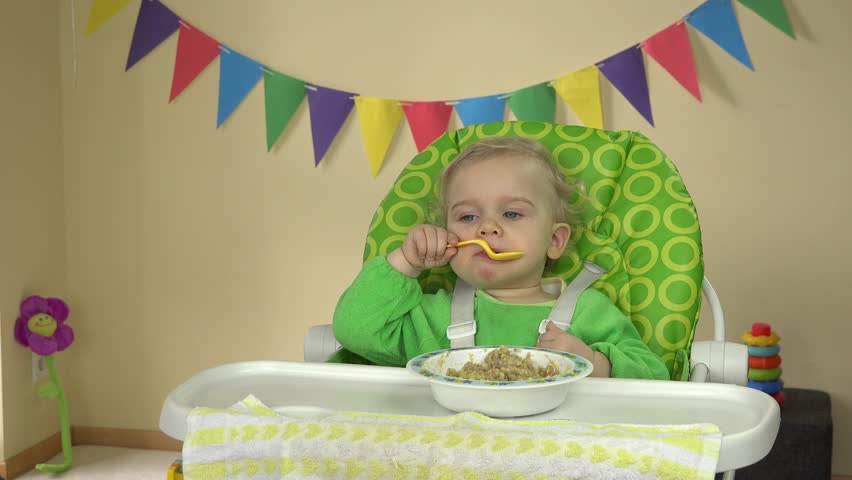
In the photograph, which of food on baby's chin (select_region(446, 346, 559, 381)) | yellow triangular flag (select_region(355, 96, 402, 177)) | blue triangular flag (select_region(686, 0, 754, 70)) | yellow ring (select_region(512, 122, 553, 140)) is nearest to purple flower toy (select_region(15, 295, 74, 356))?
yellow triangular flag (select_region(355, 96, 402, 177))

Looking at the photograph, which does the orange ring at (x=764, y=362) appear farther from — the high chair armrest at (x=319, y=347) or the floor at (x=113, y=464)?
the floor at (x=113, y=464)

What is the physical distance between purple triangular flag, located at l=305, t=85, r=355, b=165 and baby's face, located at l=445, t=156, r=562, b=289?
1.23 metres

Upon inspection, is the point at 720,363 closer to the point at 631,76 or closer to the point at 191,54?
the point at 631,76

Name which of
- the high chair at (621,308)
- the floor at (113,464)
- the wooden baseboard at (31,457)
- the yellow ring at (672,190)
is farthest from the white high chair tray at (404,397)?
the wooden baseboard at (31,457)

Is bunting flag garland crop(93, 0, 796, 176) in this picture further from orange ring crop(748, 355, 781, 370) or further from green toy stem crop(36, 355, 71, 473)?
green toy stem crop(36, 355, 71, 473)

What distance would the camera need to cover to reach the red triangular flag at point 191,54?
280 cm

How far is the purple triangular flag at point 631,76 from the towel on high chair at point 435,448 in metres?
1.73

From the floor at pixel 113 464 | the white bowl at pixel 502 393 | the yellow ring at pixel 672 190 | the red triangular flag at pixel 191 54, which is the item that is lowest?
the floor at pixel 113 464

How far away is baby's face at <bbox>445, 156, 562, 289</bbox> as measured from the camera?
4.91ft

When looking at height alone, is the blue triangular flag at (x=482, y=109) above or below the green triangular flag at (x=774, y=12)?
below

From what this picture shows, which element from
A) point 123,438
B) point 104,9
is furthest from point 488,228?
point 123,438

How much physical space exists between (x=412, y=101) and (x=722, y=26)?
86cm

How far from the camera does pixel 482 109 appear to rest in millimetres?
2658

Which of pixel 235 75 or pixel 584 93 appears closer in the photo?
A: pixel 584 93
